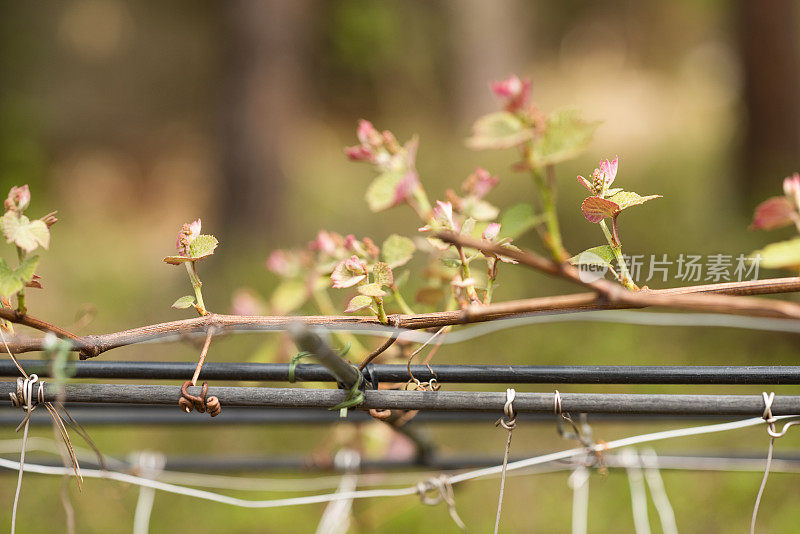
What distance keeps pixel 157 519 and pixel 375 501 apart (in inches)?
13.5

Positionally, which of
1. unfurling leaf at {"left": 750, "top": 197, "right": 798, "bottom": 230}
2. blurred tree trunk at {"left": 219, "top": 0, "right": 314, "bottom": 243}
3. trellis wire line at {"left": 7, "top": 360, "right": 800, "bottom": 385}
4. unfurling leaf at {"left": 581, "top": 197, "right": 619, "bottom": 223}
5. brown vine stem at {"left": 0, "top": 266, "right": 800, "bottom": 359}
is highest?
blurred tree trunk at {"left": 219, "top": 0, "right": 314, "bottom": 243}

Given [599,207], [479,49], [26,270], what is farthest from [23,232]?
[479,49]

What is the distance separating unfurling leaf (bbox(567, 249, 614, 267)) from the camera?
326 millimetres

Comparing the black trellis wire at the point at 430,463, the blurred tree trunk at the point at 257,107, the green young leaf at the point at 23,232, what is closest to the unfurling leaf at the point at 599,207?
the green young leaf at the point at 23,232

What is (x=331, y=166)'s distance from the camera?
3461mm

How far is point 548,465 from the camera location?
74cm

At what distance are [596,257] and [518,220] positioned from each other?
6 centimetres

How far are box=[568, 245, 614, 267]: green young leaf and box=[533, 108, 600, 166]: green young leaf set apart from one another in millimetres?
93

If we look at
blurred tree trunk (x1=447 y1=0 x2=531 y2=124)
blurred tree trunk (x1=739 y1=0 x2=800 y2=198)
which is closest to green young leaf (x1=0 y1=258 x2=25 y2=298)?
blurred tree trunk (x1=739 y1=0 x2=800 y2=198)

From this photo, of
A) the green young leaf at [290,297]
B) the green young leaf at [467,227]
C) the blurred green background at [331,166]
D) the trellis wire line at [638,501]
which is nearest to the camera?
the green young leaf at [467,227]

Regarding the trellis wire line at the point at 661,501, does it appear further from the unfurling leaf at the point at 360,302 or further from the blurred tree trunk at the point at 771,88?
the blurred tree trunk at the point at 771,88

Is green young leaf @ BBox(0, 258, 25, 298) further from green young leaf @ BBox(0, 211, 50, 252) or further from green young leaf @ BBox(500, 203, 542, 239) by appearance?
green young leaf @ BBox(500, 203, 542, 239)

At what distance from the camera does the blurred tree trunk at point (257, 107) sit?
2.20 m

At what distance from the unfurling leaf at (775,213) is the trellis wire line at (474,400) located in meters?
0.09
